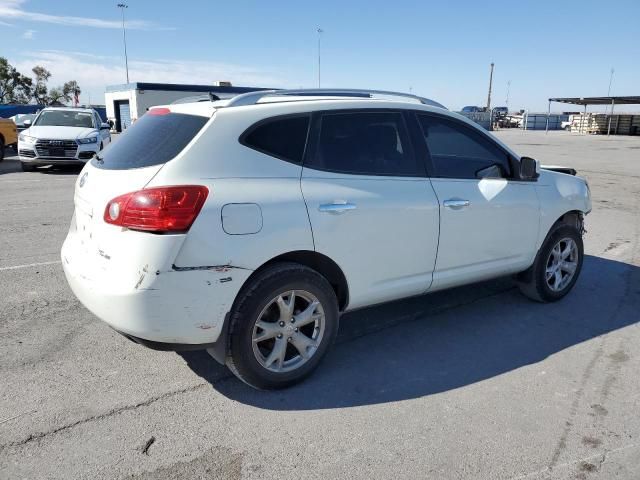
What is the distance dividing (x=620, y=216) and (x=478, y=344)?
265 inches

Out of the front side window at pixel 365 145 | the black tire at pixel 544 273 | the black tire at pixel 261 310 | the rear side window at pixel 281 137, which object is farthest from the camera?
the black tire at pixel 544 273

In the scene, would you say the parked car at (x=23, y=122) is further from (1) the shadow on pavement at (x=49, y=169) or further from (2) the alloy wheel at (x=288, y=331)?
(2) the alloy wheel at (x=288, y=331)

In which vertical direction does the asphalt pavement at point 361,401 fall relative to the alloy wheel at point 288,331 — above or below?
below

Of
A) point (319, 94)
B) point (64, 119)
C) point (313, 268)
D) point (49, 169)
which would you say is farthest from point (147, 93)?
point (313, 268)

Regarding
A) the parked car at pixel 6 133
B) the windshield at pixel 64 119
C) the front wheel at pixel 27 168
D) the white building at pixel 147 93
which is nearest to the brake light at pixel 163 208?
the windshield at pixel 64 119

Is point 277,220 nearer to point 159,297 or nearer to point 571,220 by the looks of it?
point 159,297

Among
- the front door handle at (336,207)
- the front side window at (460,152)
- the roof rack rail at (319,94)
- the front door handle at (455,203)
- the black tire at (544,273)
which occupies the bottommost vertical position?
the black tire at (544,273)

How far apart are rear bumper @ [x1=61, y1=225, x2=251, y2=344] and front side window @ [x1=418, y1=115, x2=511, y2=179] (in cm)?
184

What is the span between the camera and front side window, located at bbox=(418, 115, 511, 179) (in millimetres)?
3938

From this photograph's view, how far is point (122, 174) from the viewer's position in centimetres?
303

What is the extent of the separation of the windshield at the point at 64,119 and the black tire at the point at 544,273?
12.9 m

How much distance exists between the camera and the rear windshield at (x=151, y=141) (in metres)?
3.02

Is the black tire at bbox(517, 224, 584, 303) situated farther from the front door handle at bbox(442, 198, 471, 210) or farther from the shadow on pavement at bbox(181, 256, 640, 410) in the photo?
the front door handle at bbox(442, 198, 471, 210)

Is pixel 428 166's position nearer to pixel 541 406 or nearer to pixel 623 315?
pixel 541 406
